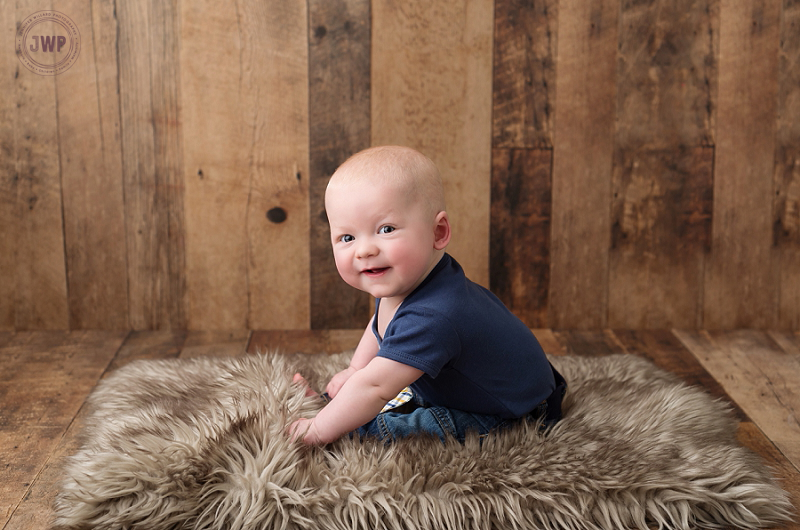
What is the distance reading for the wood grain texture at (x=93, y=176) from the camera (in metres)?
1.70

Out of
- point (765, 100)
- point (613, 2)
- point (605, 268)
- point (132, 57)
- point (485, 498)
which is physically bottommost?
point (485, 498)

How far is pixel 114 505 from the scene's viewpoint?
85cm

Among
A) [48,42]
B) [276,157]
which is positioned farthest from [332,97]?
[48,42]

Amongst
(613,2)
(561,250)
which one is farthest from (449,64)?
(561,250)

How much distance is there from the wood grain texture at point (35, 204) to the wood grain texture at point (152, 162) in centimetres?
17

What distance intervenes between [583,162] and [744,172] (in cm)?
40

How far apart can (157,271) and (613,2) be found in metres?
1.29

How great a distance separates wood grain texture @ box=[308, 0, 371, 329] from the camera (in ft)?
5.60

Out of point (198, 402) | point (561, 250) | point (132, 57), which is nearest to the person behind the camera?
point (198, 402)

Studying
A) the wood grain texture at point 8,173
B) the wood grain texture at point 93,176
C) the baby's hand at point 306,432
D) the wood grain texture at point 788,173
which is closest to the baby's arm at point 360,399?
the baby's hand at point 306,432

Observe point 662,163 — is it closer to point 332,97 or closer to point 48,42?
point 332,97

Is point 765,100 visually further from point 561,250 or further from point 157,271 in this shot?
point 157,271

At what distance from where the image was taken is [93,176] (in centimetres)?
175

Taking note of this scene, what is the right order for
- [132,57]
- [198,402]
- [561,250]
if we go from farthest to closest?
[561,250] < [132,57] < [198,402]
